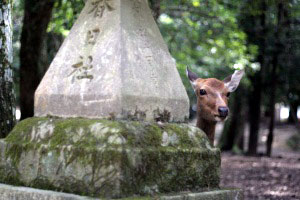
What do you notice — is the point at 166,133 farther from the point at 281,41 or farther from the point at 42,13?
the point at 281,41

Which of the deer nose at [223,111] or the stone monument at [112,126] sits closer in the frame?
the stone monument at [112,126]

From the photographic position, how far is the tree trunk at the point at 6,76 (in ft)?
21.5

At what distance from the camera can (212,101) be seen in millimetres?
6691

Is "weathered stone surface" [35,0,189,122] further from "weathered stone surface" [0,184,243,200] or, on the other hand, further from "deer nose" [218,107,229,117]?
"deer nose" [218,107,229,117]

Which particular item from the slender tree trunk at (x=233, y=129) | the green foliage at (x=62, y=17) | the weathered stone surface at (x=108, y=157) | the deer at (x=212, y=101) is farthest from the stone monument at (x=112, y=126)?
the slender tree trunk at (x=233, y=129)

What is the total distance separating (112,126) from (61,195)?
26.7 inches

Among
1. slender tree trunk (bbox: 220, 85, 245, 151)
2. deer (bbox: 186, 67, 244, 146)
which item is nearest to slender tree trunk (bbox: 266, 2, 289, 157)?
slender tree trunk (bbox: 220, 85, 245, 151)

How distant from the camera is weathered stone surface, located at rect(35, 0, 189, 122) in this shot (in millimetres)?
4508

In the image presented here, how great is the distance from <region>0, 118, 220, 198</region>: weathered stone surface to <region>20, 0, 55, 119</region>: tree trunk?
271 inches

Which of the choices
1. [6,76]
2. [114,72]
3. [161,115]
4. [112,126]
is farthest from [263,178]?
[112,126]

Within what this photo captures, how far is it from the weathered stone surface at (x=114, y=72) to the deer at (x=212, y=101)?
5.08 feet

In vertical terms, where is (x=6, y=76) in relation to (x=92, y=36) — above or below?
below

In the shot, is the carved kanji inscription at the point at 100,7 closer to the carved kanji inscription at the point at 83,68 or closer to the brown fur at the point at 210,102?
the carved kanji inscription at the point at 83,68

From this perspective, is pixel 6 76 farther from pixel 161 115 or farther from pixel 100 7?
pixel 161 115
